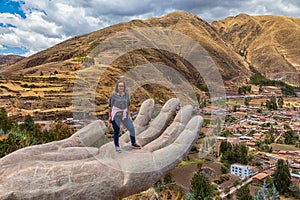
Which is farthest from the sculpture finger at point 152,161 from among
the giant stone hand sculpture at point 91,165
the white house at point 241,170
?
the white house at point 241,170

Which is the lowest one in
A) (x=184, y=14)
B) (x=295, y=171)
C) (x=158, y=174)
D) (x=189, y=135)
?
(x=295, y=171)

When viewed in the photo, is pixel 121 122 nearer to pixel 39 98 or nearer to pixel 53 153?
pixel 53 153

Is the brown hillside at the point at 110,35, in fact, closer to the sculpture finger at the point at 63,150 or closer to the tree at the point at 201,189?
the tree at the point at 201,189

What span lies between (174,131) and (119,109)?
102cm

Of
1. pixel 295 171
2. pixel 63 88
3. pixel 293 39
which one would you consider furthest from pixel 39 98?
pixel 293 39

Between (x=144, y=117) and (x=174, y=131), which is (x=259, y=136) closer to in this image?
(x=144, y=117)

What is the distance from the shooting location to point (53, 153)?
422 centimetres

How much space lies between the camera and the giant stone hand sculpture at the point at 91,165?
3611 millimetres

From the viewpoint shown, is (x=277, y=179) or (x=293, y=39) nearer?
(x=277, y=179)

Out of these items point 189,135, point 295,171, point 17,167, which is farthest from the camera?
point 295,171

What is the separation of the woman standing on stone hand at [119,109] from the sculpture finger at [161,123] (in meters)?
Answer: 0.45

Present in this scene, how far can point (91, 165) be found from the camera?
3.96 metres

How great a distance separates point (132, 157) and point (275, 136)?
59354 millimetres

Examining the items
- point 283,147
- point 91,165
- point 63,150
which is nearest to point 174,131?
point 91,165
